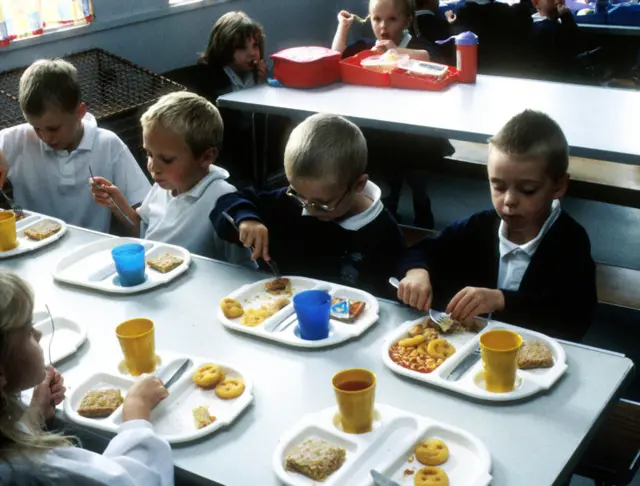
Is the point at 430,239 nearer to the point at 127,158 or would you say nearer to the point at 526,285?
the point at 526,285

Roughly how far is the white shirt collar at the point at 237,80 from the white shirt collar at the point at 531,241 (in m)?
2.48

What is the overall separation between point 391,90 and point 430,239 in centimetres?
161

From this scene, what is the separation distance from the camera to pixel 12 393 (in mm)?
1186

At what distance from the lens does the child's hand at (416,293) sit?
1672 millimetres

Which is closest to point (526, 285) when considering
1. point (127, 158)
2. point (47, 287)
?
point (47, 287)

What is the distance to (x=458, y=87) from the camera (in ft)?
11.3

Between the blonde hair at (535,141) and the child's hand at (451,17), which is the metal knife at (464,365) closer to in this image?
the blonde hair at (535,141)

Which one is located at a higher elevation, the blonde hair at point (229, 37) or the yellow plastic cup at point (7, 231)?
the blonde hair at point (229, 37)

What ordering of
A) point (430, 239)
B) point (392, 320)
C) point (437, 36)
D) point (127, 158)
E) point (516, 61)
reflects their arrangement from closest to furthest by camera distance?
1. point (392, 320)
2. point (430, 239)
3. point (127, 158)
4. point (437, 36)
5. point (516, 61)

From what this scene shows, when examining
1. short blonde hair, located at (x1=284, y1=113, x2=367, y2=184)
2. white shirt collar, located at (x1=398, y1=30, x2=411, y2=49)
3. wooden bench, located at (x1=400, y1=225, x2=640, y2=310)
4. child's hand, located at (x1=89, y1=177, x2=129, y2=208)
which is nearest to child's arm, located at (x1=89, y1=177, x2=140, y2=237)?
child's hand, located at (x1=89, y1=177, x2=129, y2=208)

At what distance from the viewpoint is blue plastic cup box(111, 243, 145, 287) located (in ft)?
6.05

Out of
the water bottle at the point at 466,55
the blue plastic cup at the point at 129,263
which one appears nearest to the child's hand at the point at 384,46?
the water bottle at the point at 466,55

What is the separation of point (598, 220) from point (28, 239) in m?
3.10

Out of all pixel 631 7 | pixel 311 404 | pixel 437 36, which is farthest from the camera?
pixel 631 7
